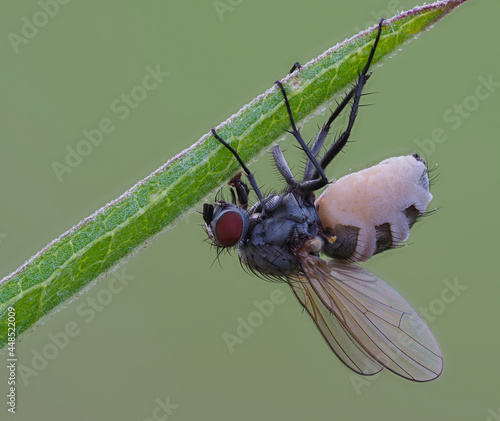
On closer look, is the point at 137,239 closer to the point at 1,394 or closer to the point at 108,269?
the point at 108,269

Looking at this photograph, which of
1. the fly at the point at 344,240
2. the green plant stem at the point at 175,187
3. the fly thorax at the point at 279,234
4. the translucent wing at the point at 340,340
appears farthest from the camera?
the fly thorax at the point at 279,234

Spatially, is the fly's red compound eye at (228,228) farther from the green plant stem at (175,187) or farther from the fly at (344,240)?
the green plant stem at (175,187)

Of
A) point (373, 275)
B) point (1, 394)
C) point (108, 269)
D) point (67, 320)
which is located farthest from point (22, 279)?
point (1, 394)

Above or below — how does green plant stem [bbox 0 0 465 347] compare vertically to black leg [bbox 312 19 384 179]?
above

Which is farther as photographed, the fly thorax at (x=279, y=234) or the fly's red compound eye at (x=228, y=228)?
the fly thorax at (x=279, y=234)

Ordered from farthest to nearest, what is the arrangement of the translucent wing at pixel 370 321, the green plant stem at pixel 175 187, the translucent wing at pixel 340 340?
the translucent wing at pixel 340 340 → the translucent wing at pixel 370 321 → the green plant stem at pixel 175 187

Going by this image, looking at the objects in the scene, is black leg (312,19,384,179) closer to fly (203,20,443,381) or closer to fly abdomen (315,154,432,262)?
fly (203,20,443,381)

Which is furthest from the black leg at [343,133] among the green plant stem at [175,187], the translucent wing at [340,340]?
the translucent wing at [340,340]

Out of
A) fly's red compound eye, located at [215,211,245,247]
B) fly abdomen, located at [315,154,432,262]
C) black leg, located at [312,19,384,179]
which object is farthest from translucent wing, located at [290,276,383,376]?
black leg, located at [312,19,384,179]
